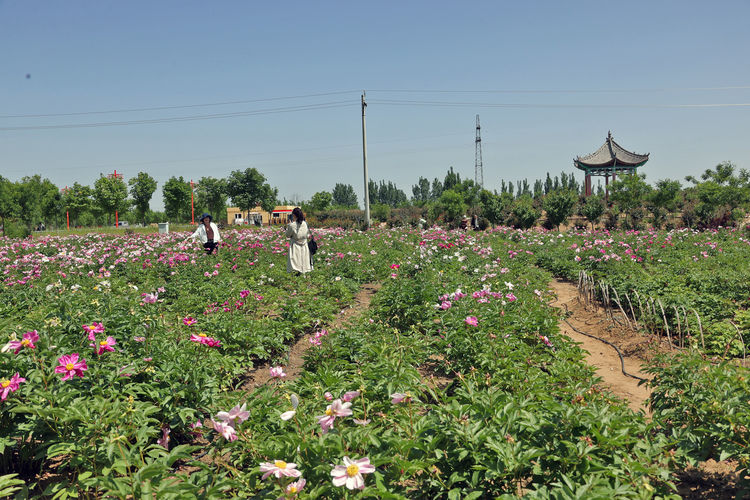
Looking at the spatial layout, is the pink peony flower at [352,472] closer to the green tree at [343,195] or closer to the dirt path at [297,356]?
the dirt path at [297,356]

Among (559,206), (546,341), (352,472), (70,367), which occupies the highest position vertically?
(559,206)

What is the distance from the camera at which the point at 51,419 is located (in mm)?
2473

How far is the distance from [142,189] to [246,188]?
29.7ft

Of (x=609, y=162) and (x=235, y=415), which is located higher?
(x=609, y=162)

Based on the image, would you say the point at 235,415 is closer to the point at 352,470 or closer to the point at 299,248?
the point at 352,470

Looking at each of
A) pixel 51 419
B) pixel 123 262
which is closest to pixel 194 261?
pixel 123 262

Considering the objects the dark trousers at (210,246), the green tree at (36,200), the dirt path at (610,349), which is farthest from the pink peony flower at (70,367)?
the green tree at (36,200)

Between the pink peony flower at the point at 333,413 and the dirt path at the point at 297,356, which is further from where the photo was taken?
the dirt path at the point at 297,356

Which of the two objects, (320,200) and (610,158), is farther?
(320,200)

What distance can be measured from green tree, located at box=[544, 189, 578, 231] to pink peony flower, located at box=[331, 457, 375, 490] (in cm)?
2582

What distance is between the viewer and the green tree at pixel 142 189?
1500 inches

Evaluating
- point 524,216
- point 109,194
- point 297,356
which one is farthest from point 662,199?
point 109,194

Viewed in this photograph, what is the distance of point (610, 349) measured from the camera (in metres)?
5.70

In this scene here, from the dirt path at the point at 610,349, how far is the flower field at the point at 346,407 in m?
0.59
